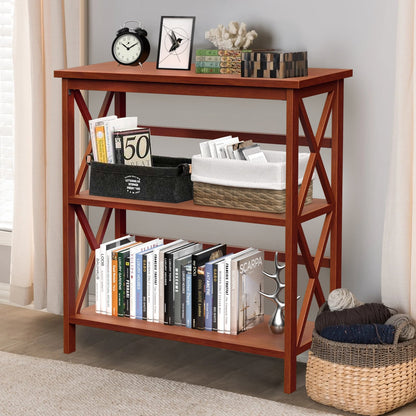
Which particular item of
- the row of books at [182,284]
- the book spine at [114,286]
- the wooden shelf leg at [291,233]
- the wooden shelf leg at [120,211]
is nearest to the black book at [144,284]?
the row of books at [182,284]

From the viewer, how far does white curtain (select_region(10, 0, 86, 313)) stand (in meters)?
3.27

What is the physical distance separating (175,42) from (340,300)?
1.00 metres

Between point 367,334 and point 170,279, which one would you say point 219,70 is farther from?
point 367,334

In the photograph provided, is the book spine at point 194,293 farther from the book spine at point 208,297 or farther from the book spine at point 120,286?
the book spine at point 120,286

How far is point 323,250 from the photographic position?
2801 mm

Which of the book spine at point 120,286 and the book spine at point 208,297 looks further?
the book spine at point 120,286

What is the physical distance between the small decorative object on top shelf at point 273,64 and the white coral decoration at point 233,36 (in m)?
0.22

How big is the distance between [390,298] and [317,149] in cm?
52

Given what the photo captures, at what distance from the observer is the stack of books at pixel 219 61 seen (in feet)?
8.81

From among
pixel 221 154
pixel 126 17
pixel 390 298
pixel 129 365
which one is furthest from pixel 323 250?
pixel 126 17

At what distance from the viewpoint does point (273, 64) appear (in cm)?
252

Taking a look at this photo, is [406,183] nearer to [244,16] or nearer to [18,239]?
[244,16]

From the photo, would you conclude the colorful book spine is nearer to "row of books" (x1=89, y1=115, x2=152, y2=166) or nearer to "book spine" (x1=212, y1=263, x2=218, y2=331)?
"book spine" (x1=212, y1=263, x2=218, y2=331)

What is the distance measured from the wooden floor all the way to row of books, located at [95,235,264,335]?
0.17 metres
